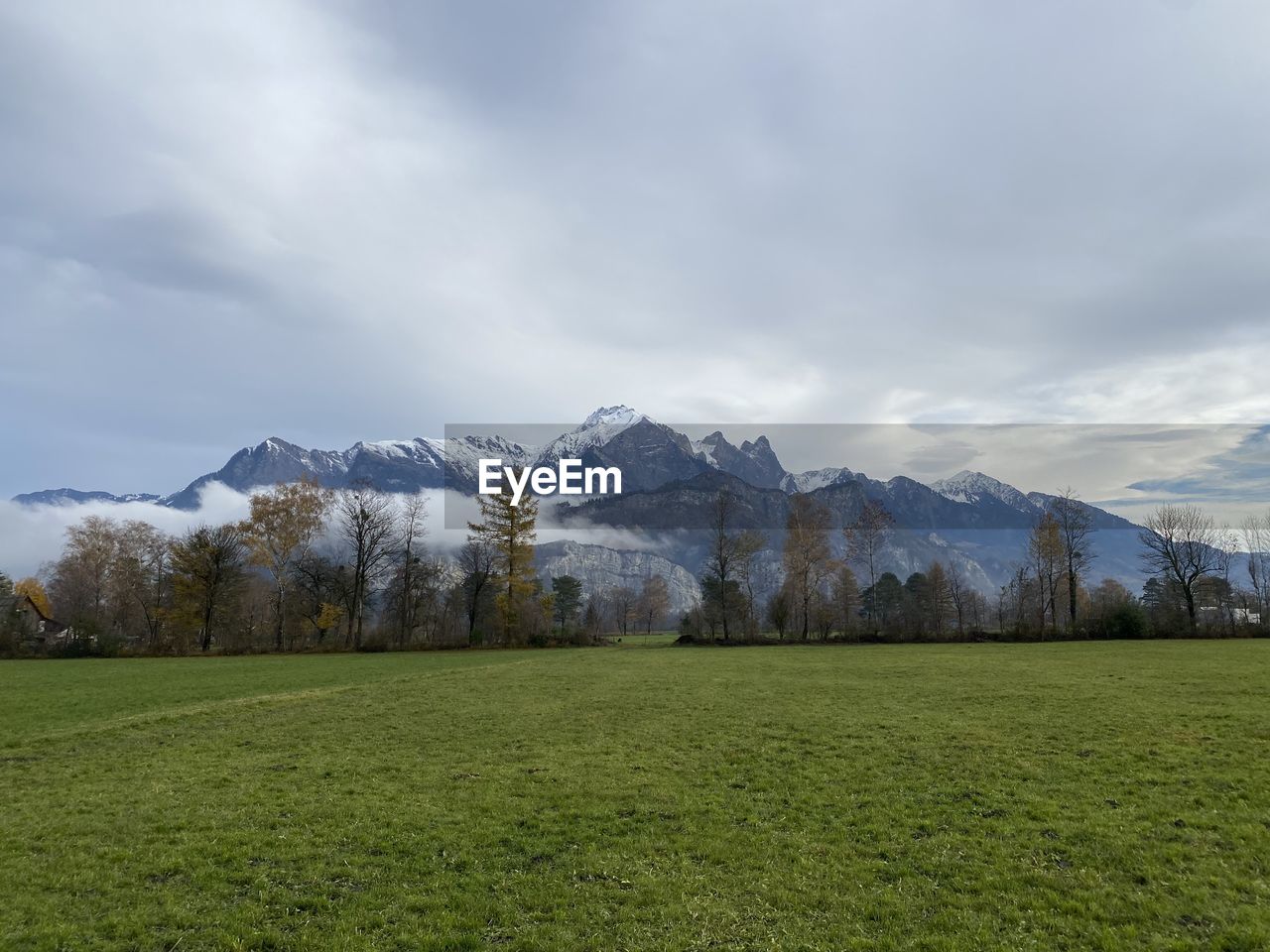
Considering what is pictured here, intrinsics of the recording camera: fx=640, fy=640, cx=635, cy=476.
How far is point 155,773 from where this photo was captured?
14.7 metres

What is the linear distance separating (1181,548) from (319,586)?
9679 centimetres

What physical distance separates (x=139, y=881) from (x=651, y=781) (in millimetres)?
8582

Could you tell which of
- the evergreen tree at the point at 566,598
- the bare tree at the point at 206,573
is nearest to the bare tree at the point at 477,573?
the bare tree at the point at 206,573

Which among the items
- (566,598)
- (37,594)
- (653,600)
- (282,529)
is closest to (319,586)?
(282,529)

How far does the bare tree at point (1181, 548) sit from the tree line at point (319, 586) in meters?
64.7

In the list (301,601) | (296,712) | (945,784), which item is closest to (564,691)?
(296,712)

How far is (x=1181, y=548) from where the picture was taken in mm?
73375

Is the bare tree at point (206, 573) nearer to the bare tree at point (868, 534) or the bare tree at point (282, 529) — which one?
the bare tree at point (282, 529)

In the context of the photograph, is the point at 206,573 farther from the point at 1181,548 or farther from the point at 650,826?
the point at 1181,548

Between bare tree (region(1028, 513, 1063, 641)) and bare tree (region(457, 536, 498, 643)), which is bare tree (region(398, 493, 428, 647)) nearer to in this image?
bare tree (region(457, 536, 498, 643))

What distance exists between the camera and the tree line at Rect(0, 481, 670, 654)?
2462 inches

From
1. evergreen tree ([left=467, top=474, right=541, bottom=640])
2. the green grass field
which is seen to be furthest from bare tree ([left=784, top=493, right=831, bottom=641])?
the green grass field

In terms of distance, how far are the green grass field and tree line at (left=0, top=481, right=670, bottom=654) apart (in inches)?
1643

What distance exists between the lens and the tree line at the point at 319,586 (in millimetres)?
62531
